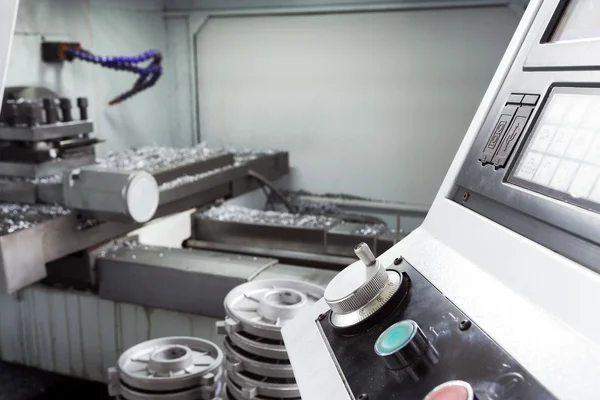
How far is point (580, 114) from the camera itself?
1.49 ft

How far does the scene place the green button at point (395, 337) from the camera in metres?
0.45

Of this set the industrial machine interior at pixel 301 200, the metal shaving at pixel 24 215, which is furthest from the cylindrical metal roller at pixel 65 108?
the metal shaving at pixel 24 215

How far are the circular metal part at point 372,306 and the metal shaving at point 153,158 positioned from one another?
117cm

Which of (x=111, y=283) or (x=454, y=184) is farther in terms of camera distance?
(x=111, y=283)

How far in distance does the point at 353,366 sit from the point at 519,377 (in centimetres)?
16

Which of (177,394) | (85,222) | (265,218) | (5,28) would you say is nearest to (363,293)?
(5,28)

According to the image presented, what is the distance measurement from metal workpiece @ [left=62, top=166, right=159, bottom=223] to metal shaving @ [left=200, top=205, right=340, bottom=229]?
37 cm

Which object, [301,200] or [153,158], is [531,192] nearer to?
[153,158]

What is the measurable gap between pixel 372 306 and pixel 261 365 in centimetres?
47

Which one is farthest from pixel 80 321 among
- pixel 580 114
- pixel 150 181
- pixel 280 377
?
pixel 580 114

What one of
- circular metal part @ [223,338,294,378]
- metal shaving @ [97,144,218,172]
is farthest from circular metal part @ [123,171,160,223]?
circular metal part @ [223,338,294,378]

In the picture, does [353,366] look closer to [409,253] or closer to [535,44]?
[409,253]

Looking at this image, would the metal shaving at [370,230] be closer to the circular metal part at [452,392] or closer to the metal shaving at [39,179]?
the metal shaving at [39,179]

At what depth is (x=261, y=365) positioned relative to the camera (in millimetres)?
940
